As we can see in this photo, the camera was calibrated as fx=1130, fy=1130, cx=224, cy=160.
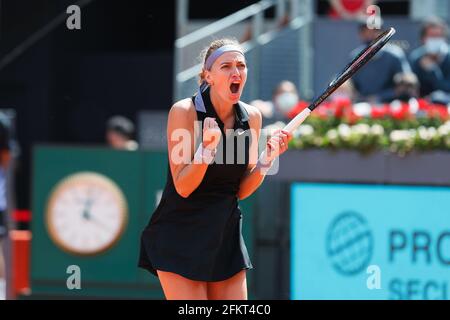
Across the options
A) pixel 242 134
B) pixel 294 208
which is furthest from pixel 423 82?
pixel 242 134

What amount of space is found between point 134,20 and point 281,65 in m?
3.63

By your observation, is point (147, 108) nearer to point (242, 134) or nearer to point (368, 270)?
point (368, 270)

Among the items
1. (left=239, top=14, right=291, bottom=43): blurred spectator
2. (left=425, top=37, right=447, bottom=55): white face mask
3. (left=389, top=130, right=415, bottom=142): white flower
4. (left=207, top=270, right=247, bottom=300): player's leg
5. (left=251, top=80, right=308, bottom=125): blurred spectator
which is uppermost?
(left=239, top=14, right=291, bottom=43): blurred spectator

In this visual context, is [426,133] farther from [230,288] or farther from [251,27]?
[251,27]

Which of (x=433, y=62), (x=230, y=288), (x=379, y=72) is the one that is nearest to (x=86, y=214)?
(x=379, y=72)

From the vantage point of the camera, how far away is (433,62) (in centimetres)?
1056

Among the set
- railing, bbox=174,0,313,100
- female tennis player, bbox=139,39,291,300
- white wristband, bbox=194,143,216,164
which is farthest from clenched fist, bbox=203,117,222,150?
railing, bbox=174,0,313,100

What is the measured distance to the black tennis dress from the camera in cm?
516

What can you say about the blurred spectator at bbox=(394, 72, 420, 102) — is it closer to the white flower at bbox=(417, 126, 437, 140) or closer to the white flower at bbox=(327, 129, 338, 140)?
the white flower at bbox=(417, 126, 437, 140)

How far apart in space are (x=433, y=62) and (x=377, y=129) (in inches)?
82.5

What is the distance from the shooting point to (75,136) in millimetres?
14664

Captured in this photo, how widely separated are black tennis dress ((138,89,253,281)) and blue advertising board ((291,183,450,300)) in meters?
3.27

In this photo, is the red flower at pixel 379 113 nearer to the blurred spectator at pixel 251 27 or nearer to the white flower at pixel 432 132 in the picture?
the white flower at pixel 432 132

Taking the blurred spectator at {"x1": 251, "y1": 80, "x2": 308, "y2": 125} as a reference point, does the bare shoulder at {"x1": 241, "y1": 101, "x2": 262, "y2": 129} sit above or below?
below
